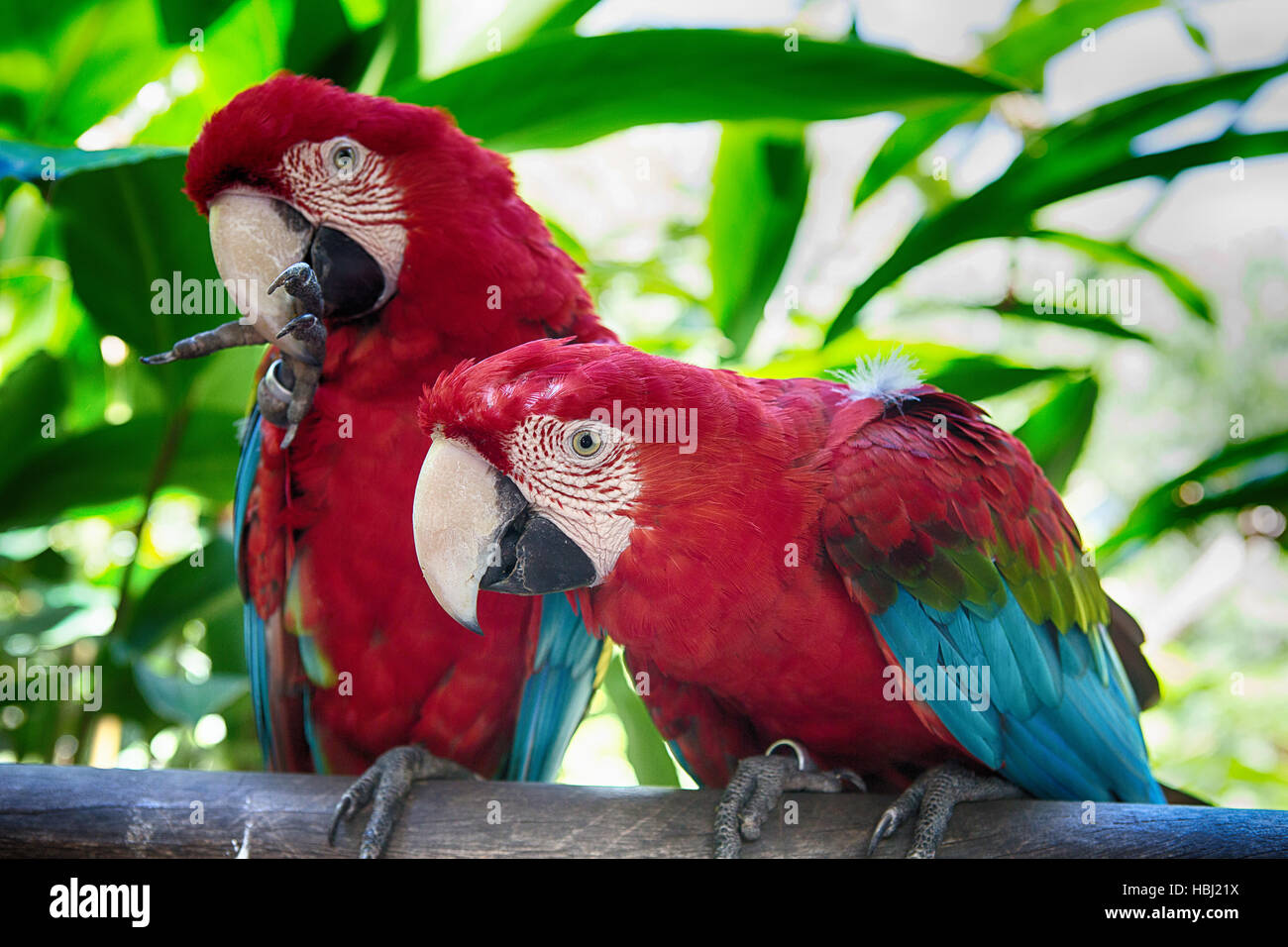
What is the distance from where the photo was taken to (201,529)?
55.9 inches

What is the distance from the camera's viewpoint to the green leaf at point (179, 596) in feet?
3.85

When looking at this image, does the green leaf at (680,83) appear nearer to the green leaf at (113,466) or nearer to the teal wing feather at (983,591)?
the teal wing feather at (983,591)

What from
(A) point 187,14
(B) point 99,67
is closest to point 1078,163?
(A) point 187,14

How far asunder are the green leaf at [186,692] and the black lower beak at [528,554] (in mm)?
666

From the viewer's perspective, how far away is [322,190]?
2.29 ft

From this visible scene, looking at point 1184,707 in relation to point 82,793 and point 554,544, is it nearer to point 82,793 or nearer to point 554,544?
point 554,544

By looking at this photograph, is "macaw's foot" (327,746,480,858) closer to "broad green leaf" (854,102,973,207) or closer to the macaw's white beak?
the macaw's white beak

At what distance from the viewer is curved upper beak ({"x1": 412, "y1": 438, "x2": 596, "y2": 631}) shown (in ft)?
1.95

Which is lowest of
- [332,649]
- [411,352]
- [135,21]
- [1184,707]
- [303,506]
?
[1184,707]

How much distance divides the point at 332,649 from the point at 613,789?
0.32 m

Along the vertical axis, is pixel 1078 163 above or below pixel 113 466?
above

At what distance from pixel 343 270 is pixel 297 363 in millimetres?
90

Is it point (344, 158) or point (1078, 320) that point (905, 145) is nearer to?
point (1078, 320)

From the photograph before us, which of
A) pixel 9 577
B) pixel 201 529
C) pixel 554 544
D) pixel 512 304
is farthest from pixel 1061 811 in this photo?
pixel 9 577
